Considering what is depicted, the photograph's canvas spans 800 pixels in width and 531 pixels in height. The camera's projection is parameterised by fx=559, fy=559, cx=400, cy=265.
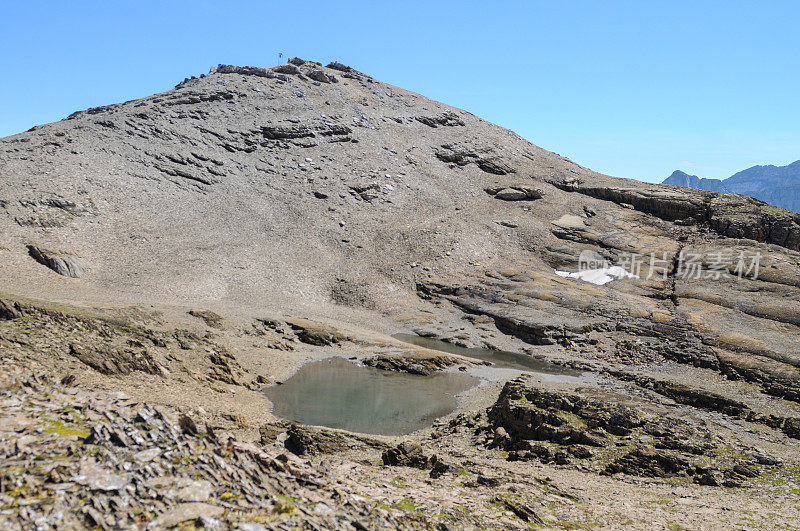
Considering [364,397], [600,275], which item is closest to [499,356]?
[364,397]

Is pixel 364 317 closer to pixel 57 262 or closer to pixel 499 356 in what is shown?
pixel 499 356

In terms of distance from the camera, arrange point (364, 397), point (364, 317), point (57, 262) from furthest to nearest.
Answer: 1. point (364, 317)
2. point (57, 262)
3. point (364, 397)

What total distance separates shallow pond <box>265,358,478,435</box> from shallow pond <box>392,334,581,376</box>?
24.7 ft

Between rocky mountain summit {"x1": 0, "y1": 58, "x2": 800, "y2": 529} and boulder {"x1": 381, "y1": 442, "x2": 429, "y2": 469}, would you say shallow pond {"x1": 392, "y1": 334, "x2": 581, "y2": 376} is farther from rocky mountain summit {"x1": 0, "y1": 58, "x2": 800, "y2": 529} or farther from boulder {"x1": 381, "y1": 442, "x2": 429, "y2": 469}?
boulder {"x1": 381, "y1": 442, "x2": 429, "y2": 469}

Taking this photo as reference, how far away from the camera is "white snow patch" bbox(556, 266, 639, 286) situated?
6956 cm

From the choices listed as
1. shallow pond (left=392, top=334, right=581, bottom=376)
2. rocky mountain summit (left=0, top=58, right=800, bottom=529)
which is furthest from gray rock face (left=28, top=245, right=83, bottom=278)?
Answer: shallow pond (left=392, top=334, right=581, bottom=376)

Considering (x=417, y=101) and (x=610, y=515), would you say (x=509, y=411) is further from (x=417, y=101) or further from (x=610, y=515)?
(x=417, y=101)

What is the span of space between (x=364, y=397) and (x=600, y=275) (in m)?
43.6

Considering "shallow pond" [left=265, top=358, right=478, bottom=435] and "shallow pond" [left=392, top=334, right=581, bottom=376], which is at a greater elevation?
"shallow pond" [left=392, top=334, right=581, bottom=376]

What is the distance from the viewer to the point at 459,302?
2552 inches

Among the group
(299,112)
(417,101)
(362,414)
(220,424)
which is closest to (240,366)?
(362,414)

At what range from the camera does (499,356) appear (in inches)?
2112

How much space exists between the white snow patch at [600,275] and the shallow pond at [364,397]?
103ft

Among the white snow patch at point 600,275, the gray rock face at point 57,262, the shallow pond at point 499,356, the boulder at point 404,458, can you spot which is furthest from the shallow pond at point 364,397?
the white snow patch at point 600,275
